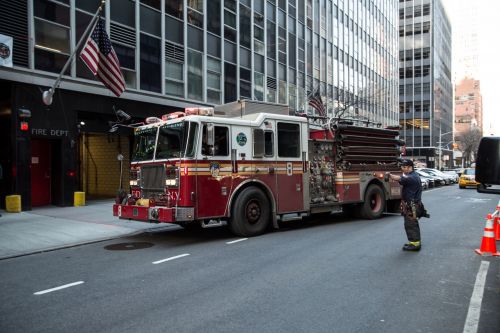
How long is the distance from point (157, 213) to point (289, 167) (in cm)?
368

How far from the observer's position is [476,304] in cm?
524

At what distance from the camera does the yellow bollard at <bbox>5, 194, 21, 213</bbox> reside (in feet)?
47.3

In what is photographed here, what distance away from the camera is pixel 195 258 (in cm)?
793

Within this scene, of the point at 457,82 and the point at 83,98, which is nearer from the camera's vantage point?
the point at 83,98

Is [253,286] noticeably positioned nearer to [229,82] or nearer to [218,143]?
A: [218,143]

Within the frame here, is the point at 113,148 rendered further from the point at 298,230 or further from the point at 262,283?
the point at 262,283

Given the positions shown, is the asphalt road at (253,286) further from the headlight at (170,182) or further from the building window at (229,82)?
the building window at (229,82)

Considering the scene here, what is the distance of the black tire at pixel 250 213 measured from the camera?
32.1 ft

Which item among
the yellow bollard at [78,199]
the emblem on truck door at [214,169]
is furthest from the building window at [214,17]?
the emblem on truck door at [214,169]

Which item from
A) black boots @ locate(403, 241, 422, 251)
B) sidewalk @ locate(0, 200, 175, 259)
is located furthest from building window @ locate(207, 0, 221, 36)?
black boots @ locate(403, 241, 422, 251)

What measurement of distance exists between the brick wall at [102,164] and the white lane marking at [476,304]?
55.0 feet

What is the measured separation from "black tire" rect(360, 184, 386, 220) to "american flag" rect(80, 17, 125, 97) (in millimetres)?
9023

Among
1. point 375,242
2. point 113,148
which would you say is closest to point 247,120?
point 375,242

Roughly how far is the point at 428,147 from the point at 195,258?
259ft
